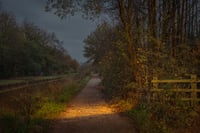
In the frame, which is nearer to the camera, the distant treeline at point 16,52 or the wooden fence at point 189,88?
the wooden fence at point 189,88

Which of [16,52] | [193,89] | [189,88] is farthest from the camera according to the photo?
[16,52]

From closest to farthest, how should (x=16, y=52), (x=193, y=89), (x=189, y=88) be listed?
(x=193, y=89)
(x=189, y=88)
(x=16, y=52)

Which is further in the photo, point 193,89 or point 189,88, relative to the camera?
point 189,88

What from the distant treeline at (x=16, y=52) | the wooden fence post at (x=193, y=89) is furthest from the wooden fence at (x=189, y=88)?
the distant treeline at (x=16, y=52)

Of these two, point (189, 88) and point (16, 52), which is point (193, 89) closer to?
point (189, 88)

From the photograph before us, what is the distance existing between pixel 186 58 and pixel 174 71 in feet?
4.49

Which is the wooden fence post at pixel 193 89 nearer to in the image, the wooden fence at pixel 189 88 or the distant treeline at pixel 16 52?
the wooden fence at pixel 189 88

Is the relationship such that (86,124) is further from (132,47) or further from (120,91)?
(120,91)

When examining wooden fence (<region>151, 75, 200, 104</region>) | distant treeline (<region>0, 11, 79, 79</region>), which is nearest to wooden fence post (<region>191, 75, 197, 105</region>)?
wooden fence (<region>151, 75, 200, 104</region>)

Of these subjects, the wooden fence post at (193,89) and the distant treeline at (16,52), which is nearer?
the wooden fence post at (193,89)

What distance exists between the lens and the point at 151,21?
16406 mm

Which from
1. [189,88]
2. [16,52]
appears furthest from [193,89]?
[16,52]

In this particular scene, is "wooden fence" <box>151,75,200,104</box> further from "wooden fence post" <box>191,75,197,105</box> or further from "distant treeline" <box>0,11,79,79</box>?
"distant treeline" <box>0,11,79,79</box>

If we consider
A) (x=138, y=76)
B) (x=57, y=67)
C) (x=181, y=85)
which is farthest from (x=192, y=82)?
(x=57, y=67)
